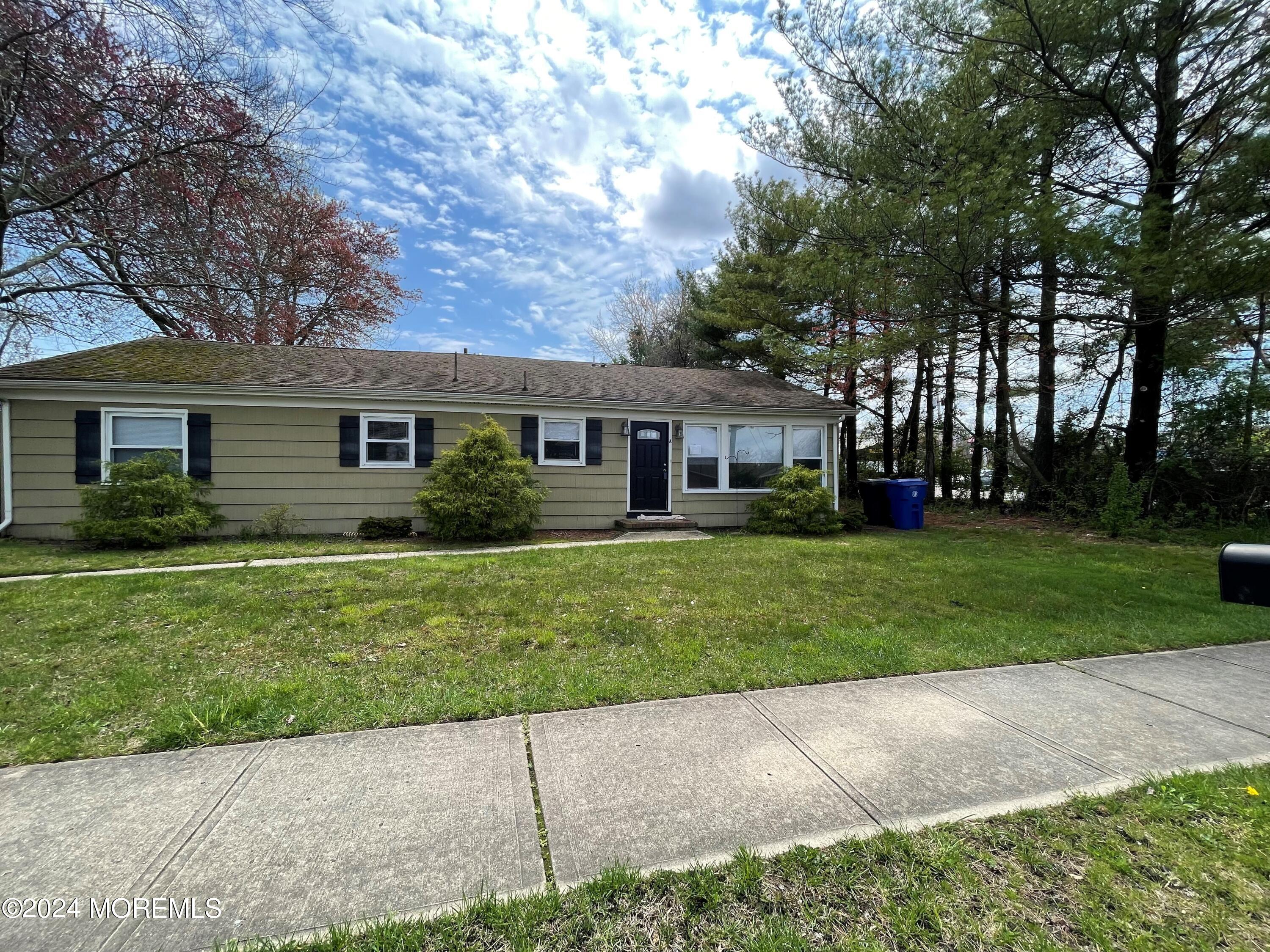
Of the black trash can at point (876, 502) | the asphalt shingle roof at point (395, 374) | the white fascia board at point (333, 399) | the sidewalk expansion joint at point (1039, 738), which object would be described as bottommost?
the sidewalk expansion joint at point (1039, 738)

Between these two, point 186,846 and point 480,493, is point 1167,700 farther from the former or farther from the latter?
point 480,493

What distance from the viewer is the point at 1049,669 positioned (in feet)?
12.3

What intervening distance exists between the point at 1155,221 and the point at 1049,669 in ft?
20.4

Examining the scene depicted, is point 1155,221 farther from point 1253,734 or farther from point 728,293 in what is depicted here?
point 728,293

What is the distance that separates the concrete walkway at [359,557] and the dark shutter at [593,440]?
1.66 meters

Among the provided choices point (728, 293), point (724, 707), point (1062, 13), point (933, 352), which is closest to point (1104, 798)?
point (724, 707)

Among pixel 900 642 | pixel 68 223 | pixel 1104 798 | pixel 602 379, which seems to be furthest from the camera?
pixel 602 379

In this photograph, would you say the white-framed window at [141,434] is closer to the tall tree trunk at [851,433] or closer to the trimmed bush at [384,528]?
the trimmed bush at [384,528]

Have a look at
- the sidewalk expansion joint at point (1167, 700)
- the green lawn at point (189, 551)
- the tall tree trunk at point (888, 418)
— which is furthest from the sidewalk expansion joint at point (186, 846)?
the tall tree trunk at point (888, 418)

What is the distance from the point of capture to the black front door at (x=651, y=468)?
10.9m

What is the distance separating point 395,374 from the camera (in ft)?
33.8

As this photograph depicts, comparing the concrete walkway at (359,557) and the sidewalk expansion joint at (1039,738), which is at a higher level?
the concrete walkway at (359,557)

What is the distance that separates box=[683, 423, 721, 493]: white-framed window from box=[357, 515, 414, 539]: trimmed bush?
212 inches

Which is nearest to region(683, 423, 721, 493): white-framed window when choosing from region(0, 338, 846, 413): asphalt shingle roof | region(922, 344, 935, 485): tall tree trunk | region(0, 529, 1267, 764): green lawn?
region(0, 338, 846, 413): asphalt shingle roof
